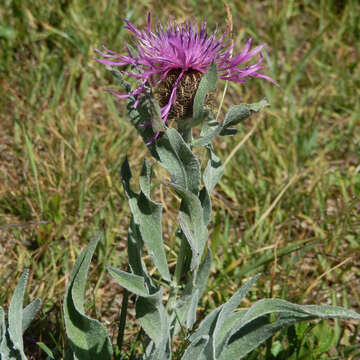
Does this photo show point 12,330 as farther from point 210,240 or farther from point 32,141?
point 32,141

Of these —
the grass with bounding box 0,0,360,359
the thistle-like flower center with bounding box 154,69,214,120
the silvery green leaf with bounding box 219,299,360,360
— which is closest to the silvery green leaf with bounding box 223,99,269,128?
the thistle-like flower center with bounding box 154,69,214,120

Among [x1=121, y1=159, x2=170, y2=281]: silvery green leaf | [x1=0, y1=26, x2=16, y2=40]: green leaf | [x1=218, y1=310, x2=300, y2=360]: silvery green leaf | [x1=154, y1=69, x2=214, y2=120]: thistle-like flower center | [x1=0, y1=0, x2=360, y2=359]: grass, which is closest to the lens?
[x1=154, y1=69, x2=214, y2=120]: thistle-like flower center

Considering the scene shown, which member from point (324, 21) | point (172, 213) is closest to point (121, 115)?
point (172, 213)

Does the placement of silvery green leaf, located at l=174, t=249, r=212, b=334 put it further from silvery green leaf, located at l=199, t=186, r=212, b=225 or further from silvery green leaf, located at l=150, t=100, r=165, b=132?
silvery green leaf, located at l=150, t=100, r=165, b=132

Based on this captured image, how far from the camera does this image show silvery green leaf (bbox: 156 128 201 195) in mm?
1434

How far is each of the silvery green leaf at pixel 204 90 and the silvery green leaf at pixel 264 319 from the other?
57 centimetres

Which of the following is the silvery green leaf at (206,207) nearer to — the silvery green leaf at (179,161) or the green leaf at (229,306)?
the silvery green leaf at (179,161)

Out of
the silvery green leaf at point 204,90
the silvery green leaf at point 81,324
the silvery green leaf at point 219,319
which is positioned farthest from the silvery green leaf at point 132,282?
the silvery green leaf at point 204,90

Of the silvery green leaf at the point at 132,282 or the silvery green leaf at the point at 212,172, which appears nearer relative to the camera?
the silvery green leaf at the point at 132,282

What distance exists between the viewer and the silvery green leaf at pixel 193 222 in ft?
4.81

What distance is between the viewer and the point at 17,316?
1576 mm

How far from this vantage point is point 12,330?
1559 mm

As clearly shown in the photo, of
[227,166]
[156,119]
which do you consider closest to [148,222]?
[156,119]

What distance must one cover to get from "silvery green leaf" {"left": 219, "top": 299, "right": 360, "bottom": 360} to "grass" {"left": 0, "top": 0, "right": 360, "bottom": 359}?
1.16 feet
